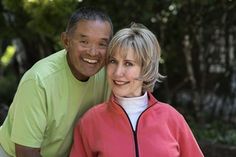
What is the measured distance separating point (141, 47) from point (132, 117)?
0.39m

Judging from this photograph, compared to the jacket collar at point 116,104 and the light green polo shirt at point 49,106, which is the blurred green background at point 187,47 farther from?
the jacket collar at point 116,104

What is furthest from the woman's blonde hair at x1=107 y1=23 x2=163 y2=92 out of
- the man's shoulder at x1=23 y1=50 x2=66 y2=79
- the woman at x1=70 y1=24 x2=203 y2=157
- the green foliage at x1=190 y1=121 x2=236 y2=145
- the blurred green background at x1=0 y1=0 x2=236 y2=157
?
the green foliage at x1=190 y1=121 x2=236 y2=145

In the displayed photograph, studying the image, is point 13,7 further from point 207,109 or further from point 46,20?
point 207,109

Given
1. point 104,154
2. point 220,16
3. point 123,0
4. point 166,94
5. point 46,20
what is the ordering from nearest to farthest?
point 104,154 < point 46,20 < point 123,0 < point 220,16 < point 166,94

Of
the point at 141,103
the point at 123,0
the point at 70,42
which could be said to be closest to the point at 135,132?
the point at 141,103

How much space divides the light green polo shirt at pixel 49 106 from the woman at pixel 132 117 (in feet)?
0.37

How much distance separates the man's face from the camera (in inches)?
106

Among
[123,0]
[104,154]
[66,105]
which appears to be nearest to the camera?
[104,154]

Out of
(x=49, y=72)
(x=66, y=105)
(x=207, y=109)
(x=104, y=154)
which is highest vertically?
(x=49, y=72)

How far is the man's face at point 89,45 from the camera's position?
2.69 meters

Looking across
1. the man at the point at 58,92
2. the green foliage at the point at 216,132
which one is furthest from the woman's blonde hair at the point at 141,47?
the green foliage at the point at 216,132

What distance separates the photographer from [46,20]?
4160mm

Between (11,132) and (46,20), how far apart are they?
161 cm

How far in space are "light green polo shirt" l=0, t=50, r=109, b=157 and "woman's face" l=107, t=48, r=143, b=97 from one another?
0.24 meters
